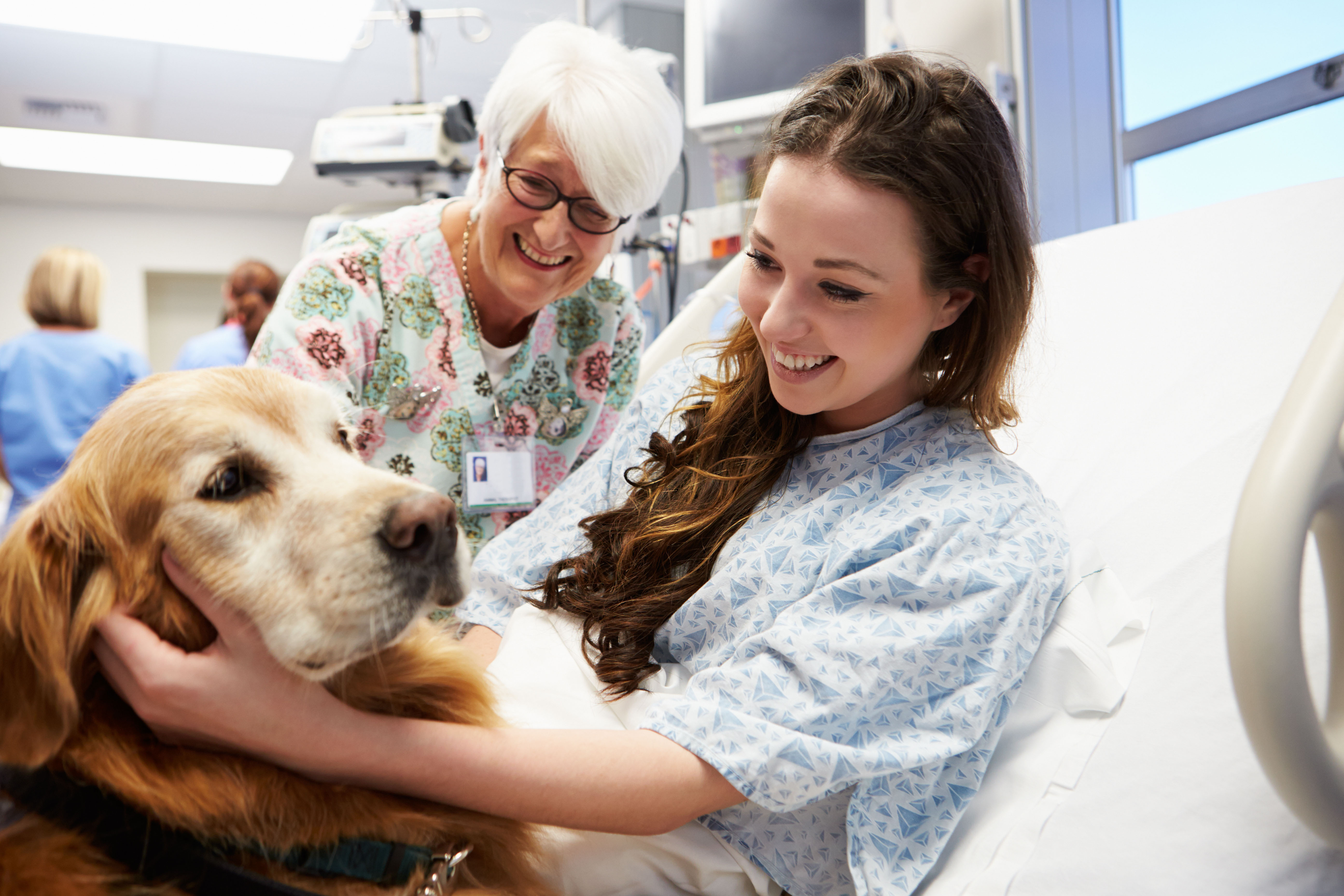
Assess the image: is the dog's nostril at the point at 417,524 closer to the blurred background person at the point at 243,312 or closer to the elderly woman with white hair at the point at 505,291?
the elderly woman with white hair at the point at 505,291

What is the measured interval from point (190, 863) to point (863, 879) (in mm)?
633

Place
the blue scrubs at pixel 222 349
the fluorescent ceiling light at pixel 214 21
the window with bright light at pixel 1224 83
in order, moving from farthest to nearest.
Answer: the fluorescent ceiling light at pixel 214 21
the blue scrubs at pixel 222 349
the window with bright light at pixel 1224 83

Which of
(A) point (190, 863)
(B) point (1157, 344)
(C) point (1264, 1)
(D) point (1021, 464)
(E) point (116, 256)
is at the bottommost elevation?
(A) point (190, 863)

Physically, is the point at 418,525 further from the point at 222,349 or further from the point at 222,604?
the point at 222,349

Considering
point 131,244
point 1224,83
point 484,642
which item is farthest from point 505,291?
point 131,244

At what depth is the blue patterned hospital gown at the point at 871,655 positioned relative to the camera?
873 mm

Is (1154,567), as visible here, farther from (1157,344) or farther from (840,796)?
(840,796)

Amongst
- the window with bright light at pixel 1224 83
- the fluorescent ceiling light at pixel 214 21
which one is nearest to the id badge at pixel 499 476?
the window with bright light at pixel 1224 83

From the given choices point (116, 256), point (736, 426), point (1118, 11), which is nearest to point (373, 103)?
point (116, 256)

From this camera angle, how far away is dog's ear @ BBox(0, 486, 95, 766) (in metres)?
0.71

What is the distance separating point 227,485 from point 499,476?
3.06 ft

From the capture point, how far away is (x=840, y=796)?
0.97m

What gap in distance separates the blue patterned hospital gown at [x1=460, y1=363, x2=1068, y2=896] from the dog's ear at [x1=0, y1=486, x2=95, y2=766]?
53cm

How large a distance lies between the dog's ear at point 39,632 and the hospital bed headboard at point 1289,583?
37.1 inches
